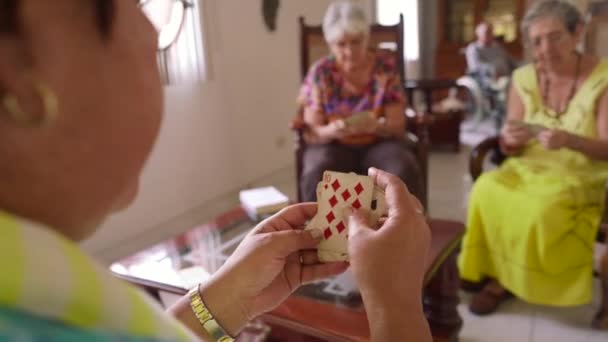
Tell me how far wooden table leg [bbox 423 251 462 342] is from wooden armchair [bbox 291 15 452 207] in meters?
0.77

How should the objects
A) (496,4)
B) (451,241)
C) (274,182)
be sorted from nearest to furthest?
(451,241), (274,182), (496,4)

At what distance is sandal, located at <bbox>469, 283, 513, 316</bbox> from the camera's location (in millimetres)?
2104

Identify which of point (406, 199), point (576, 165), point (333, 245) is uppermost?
point (406, 199)

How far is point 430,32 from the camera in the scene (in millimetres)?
6504

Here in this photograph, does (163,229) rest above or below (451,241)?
below

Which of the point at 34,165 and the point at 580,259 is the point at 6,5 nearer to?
the point at 34,165

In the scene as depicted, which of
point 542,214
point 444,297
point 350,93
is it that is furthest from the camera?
point 350,93

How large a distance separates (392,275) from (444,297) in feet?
4.11

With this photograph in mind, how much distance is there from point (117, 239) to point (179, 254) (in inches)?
47.2

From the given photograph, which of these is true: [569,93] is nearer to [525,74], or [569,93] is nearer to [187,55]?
[525,74]

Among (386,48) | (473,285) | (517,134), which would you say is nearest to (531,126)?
(517,134)

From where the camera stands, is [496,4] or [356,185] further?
[496,4]

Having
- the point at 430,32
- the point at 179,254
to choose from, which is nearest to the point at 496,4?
the point at 430,32

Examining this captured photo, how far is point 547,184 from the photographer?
79.3 inches
